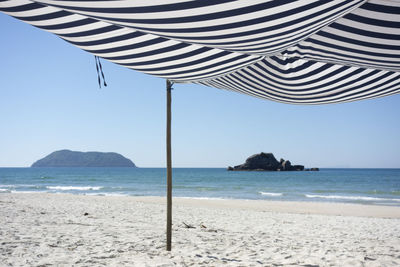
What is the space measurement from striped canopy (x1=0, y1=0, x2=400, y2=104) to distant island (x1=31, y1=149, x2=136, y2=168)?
13641cm

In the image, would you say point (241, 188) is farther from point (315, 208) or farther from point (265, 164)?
point (265, 164)

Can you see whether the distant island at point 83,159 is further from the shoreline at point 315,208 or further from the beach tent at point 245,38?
the beach tent at point 245,38

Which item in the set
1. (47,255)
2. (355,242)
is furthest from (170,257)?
(355,242)

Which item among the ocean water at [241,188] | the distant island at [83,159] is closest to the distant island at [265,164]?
the ocean water at [241,188]

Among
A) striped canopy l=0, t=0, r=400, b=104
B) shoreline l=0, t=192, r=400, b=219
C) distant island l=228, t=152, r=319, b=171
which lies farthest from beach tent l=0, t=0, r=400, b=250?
distant island l=228, t=152, r=319, b=171

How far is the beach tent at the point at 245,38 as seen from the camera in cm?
165

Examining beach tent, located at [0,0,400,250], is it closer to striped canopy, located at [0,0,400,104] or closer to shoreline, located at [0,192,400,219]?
striped canopy, located at [0,0,400,104]

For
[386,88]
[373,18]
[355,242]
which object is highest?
[373,18]

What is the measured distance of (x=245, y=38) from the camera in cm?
193

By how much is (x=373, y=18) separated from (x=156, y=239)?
12.0 feet

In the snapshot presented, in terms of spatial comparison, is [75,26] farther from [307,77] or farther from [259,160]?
[259,160]

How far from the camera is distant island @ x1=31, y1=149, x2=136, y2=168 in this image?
131625 millimetres

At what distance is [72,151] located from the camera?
140m

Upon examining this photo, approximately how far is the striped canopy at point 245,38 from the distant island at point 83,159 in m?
136
